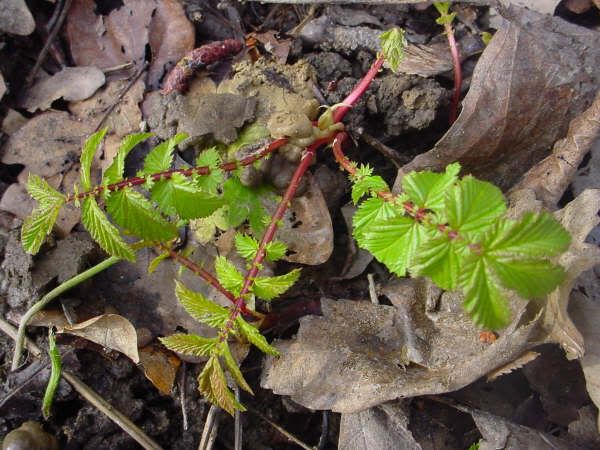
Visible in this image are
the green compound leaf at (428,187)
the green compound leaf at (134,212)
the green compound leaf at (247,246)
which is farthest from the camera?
the green compound leaf at (247,246)

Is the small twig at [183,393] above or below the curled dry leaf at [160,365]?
below

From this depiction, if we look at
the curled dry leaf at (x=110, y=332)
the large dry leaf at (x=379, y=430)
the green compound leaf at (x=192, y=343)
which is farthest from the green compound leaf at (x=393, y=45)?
the curled dry leaf at (x=110, y=332)

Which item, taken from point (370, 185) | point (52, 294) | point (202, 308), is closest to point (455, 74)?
point (370, 185)

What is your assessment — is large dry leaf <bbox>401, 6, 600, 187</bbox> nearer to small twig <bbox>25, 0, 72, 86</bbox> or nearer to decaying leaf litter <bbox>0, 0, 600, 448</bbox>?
decaying leaf litter <bbox>0, 0, 600, 448</bbox>

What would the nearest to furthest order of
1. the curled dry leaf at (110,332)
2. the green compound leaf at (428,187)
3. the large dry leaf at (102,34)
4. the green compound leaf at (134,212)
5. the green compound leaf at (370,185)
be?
1. the green compound leaf at (428,187)
2. the green compound leaf at (134,212)
3. the green compound leaf at (370,185)
4. the curled dry leaf at (110,332)
5. the large dry leaf at (102,34)

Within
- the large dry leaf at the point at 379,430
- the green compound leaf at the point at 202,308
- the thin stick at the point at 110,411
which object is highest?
the green compound leaf at the point at 202,308

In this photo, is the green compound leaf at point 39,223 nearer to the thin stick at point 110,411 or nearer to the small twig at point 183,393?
the thin stick at point 110,411

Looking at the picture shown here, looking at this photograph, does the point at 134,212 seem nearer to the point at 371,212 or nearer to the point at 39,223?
the point at 39,223
